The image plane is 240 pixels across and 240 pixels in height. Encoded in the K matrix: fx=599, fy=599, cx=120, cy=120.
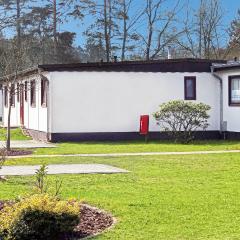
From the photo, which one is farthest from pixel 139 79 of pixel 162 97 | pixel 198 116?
pixel 198 116

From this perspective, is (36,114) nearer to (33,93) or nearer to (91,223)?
Result: (33,93)

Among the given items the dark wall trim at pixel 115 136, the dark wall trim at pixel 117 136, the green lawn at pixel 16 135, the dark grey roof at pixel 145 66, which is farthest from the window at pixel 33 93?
the dark wall trim at pixel 115 136

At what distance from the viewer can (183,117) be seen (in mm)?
22672

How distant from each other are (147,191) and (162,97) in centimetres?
1452

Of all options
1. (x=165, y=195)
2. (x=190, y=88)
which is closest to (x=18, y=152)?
(x=190, y=88)

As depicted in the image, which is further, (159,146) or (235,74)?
(235,74)

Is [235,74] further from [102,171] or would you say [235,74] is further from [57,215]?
[57,215]

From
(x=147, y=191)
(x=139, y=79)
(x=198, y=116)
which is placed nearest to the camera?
(x=147, y=191)

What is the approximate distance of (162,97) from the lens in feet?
80.8

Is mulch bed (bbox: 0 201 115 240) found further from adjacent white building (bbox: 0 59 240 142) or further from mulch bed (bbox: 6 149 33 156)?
adjacent white building (bbox: 0 59 240 142)

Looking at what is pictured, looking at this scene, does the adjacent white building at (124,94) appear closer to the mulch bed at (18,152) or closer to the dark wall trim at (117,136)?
the dark wall trim at (117,136)

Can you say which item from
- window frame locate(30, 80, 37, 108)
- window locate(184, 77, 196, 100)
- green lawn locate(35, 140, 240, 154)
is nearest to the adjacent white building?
window locate(184, 77, 196, 100)

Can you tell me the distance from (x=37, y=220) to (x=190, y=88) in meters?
18.6

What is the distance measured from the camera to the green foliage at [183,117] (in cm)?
2250
